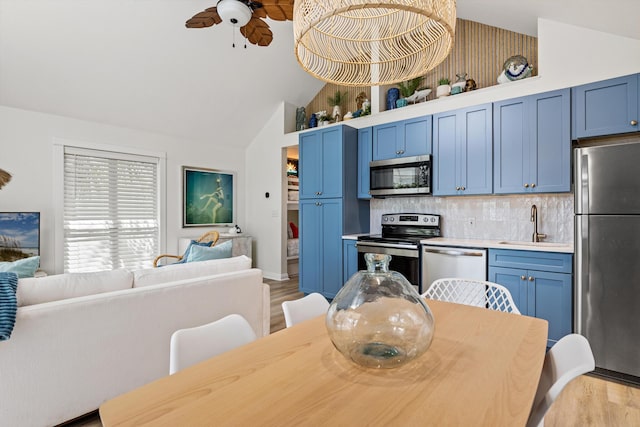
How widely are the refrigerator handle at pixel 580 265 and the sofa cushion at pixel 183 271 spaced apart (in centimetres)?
240

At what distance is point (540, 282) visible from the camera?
105 inches

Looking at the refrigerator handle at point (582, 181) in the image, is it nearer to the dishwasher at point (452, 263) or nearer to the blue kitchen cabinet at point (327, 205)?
the dishwasher at point (452, 263)

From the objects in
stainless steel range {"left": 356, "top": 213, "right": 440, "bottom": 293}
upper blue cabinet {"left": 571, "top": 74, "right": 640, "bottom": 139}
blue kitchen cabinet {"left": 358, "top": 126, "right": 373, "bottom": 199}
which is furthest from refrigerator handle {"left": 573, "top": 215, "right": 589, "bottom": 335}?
blue kitchen cabinet {"left": 358, "top": 126, "right": 373, "bottom": 199}

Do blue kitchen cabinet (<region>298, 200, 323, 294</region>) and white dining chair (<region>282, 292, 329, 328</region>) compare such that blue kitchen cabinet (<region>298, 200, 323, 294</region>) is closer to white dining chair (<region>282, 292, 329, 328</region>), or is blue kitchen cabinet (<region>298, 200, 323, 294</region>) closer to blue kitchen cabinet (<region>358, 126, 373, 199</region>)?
blue kitchen cabinet (<region>358, 126, 373, 199</region>)

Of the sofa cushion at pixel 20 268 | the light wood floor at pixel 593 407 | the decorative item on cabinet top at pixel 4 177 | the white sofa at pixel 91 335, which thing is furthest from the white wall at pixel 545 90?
the decorative item on cabinet top at pixel 4 177

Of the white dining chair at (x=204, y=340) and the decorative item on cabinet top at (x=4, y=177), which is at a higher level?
the decorative item on cabinet top at (x=4, y=177)

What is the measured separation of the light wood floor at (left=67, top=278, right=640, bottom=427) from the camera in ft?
5.98

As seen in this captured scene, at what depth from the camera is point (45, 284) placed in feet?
5.78

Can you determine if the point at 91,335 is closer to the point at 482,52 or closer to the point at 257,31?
the point at 257,31

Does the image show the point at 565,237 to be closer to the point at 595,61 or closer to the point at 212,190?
the point at 595,61

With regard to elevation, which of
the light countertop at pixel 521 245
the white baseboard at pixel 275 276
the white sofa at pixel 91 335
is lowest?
the white baseboard at pixel 275 276

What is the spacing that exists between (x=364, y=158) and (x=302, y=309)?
9.41ft

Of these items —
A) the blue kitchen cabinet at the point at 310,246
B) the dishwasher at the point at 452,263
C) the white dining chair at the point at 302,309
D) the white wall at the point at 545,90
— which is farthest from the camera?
the blue kitchen cabinet at the point at 310,246

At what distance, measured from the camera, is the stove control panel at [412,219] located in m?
3.81
